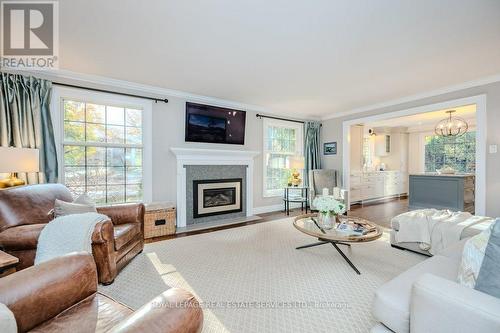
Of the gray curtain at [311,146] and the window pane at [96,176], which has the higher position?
the gray curtain at [311,146]

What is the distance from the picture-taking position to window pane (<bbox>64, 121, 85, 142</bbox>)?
123 inches

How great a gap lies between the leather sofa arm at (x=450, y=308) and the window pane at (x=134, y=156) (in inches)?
148

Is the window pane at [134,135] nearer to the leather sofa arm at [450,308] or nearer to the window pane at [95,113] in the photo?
the window pane at [95,113]

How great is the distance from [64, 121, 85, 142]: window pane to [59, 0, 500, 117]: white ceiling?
79 centimetres


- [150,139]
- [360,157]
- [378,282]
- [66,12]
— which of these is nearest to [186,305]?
[378,282]

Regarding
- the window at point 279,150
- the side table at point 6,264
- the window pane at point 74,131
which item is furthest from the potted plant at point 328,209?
the window pane at point 74,131

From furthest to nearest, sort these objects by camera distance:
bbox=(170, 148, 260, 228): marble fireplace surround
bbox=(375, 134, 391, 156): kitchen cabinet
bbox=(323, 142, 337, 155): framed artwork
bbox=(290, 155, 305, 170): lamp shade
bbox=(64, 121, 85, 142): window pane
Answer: bbox=(375, 134, 391, 156): kitchen cabinet → bbox=(323, 142, 337, 155): framed artwork → bbox=(290, 155, 305, 170): lamp shade → bbox=(170, 148, 260, 228): marble fireplace surround → bbox=(64, 121, 85, 142): window pane

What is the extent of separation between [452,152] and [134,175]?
339 inches

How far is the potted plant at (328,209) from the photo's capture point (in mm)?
2492

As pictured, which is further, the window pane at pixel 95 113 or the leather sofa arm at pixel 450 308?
the window pane at pixel 95 113

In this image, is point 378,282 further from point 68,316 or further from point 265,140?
point 265,140

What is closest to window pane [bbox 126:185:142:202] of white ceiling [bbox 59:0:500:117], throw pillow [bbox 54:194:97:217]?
throw pillow [bbox 54:194:97:217]

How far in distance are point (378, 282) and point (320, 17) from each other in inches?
96.4

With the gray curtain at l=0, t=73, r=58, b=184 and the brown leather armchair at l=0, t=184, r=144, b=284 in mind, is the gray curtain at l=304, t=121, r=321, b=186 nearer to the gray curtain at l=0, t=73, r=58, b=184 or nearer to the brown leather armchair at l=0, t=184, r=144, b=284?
the brown leather armchair at l=0, t=184, r=144, b=284
